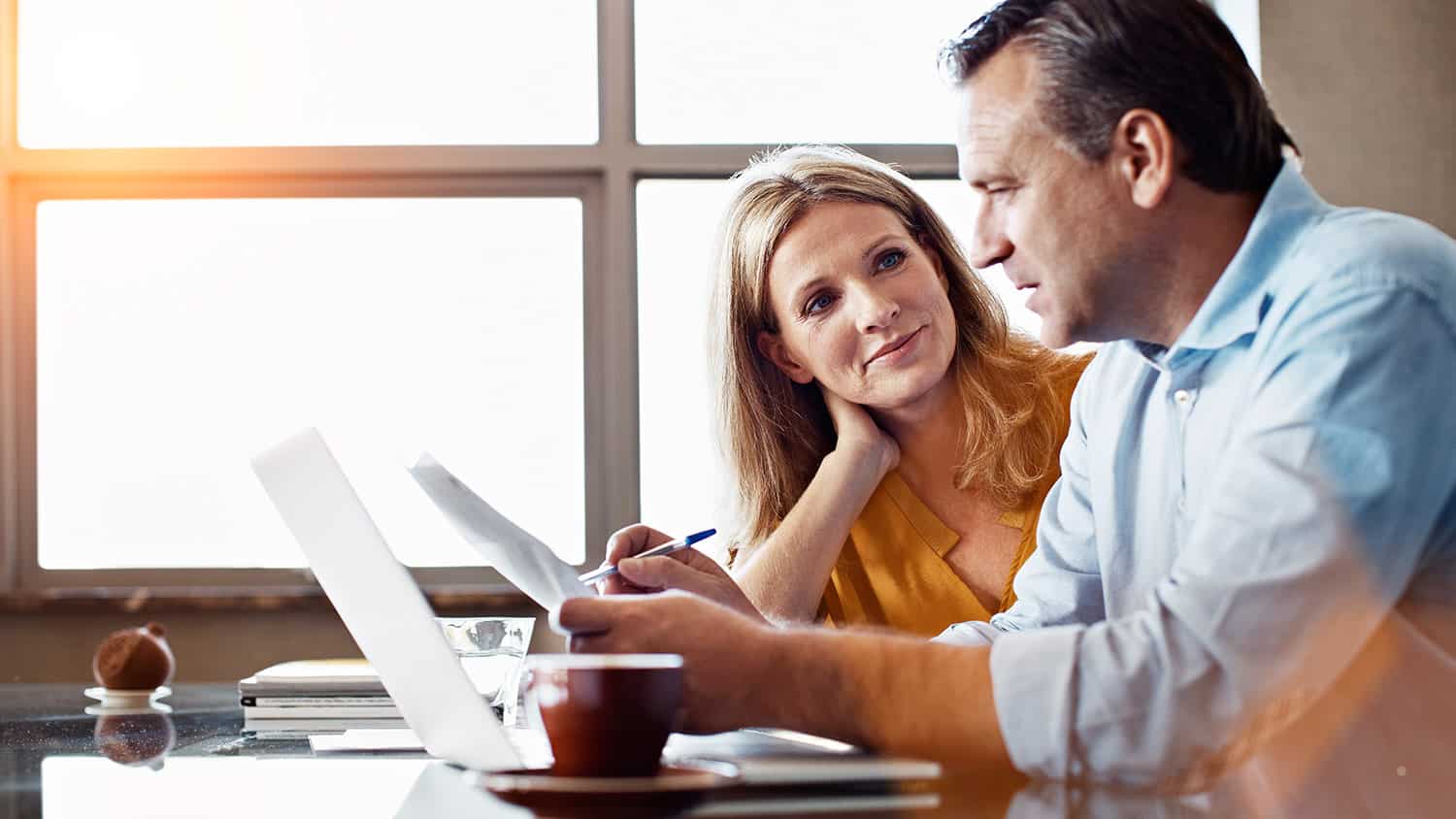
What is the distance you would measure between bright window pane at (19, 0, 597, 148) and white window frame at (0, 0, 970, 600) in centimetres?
8

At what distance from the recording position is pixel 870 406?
86.5 inches

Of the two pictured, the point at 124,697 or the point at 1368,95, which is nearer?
the point at 124,697

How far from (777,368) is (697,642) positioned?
1.38m

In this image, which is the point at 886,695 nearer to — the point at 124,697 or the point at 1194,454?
the point at 1194,454

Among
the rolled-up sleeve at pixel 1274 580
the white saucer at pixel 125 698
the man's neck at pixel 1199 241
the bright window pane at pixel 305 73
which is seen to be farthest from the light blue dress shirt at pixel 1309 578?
the bright window pane at pixel 305 73

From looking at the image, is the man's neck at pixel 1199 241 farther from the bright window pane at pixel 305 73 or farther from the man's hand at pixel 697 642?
the bright window pane at pixel 305 73

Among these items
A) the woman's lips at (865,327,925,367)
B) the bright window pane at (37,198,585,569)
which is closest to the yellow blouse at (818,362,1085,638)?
the woman's lips at (865,327,925,367)

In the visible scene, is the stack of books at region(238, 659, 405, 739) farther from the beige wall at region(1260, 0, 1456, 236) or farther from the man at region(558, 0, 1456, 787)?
the beige wall at region(1260, 0, 1456, 236)

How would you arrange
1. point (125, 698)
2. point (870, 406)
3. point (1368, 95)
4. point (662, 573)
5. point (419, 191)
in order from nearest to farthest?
point (662, 573), point (125, 698), point (870, 406), point (1368, 95), point (419, 191)

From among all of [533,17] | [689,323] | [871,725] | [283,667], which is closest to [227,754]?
[283,667]

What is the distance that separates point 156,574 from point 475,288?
1051 millimetres

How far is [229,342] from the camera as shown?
3.34 m

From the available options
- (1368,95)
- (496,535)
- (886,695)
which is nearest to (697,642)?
(886,695)

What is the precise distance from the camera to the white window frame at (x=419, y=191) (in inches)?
128
